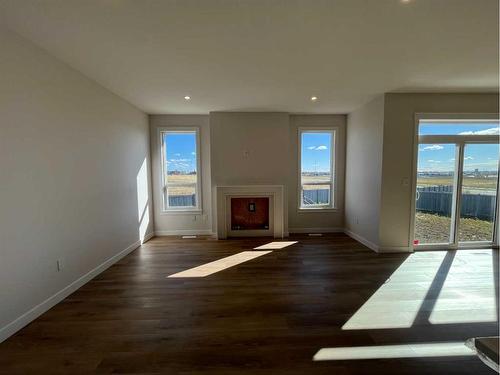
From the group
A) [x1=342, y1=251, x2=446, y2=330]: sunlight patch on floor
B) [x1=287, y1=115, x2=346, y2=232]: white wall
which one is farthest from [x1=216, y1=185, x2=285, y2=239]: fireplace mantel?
[x1=342, y1=251, x2=446, y2=330]: sunlight patch on floor

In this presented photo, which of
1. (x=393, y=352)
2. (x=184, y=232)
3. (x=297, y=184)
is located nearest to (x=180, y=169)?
(x=184, y=232)

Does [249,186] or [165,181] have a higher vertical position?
[165,181]

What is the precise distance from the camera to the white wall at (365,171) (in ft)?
12.6

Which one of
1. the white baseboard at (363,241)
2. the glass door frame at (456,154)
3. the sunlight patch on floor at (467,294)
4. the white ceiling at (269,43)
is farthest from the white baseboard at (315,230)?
the white ceiling at (269,43)

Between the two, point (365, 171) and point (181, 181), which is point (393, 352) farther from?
point (181, 181)

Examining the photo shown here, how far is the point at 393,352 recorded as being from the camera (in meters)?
1.75

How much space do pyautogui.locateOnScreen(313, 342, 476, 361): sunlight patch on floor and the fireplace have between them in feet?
10.7

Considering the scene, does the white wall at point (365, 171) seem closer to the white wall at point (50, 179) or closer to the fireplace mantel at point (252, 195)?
the fireplace mantel at point (252, 195)

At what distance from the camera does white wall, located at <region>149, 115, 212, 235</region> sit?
4926mm

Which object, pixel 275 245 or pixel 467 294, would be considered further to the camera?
pixel 275 245

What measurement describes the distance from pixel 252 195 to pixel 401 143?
9.14ft

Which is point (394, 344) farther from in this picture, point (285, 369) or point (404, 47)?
point (404, 47)

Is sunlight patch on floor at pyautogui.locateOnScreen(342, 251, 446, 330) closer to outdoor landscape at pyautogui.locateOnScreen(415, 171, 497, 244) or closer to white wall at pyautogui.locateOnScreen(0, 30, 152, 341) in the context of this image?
outdoor landscape at pyautogui.locateOnScreen(415, 171, 497, 244)

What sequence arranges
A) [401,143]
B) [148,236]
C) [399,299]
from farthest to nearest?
[148,236] → [401,143] → [399,299]
